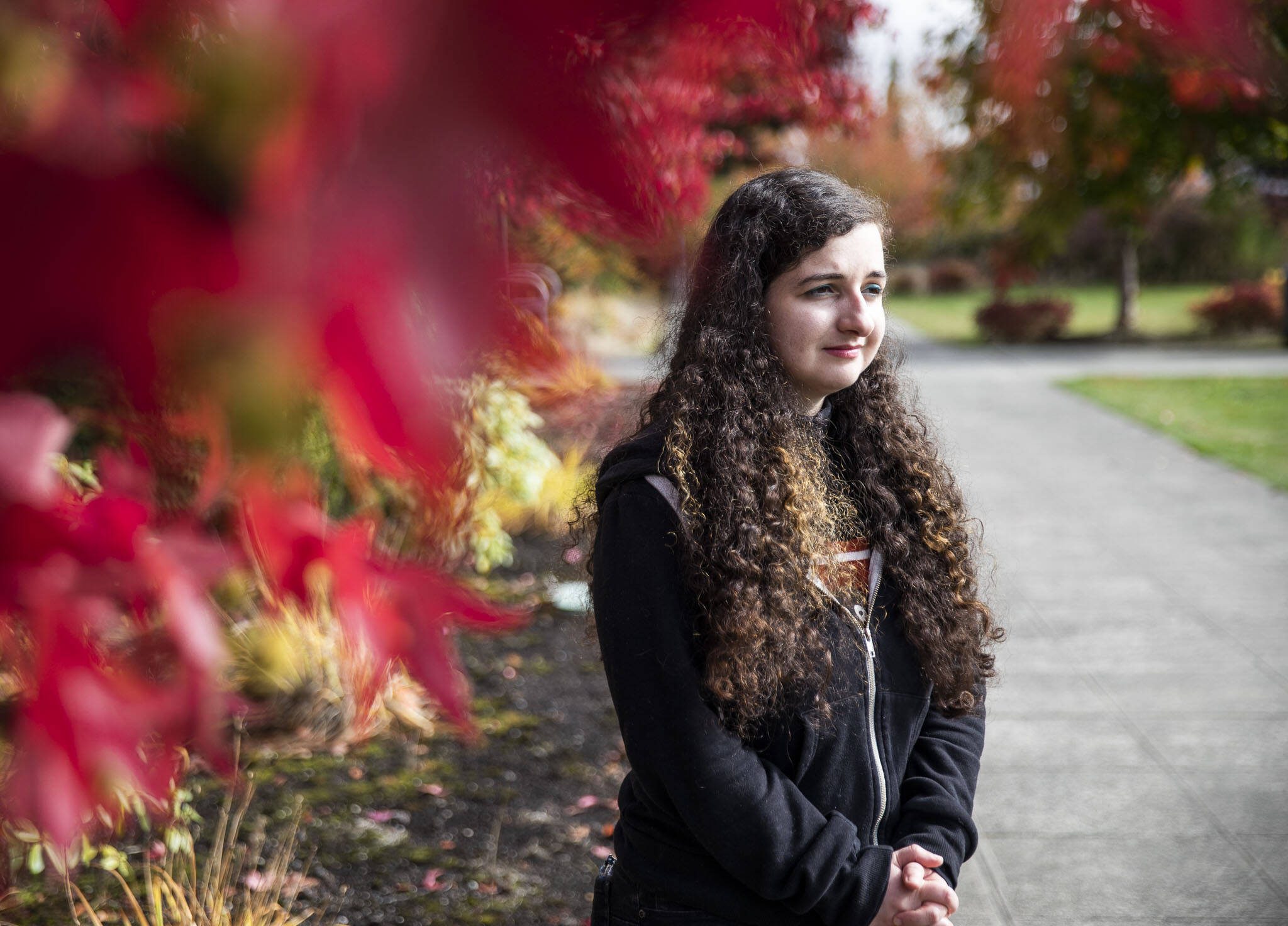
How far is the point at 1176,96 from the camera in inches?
43.6

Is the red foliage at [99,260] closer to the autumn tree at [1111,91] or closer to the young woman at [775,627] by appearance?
the autumn tree at [1111,91]

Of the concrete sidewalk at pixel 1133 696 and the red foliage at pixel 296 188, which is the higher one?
the red foliage at pixel 296 188

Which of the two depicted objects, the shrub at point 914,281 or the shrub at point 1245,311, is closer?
the shrub at point 1245,311

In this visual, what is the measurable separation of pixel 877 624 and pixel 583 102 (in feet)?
4.69

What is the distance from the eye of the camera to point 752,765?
1540 mm

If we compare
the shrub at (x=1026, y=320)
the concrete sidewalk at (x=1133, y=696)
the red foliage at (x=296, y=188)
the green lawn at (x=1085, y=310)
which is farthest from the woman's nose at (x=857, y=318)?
the shrub at (x=1026, y=320)

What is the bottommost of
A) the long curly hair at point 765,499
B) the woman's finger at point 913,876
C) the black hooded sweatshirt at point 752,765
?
the woman's finger at point 913,876

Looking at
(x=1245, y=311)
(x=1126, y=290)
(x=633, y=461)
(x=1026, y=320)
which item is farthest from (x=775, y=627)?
(x=1126, y=290)

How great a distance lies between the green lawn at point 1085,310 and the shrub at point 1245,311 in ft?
0.82

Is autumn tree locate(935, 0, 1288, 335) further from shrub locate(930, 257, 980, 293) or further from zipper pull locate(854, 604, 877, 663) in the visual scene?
shrub locate(930, 257, 980, 293)

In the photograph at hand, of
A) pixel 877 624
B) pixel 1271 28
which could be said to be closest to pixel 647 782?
pixel 877 624

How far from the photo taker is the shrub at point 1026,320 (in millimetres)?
18438

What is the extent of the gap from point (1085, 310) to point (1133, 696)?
21.6 m

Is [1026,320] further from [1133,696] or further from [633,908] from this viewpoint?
[633,908]
